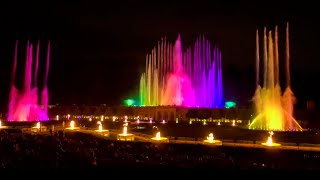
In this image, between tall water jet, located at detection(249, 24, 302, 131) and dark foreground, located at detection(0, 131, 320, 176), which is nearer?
dark foreground, located at detection(0, 131, 320, 176)

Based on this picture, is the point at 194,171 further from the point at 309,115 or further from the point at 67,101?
the point at 67,101

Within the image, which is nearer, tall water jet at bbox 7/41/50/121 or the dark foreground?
the dark foreground

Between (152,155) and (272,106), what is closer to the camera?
(152,155)

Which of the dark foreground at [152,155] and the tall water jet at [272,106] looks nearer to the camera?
the dark foreground at [152,155]

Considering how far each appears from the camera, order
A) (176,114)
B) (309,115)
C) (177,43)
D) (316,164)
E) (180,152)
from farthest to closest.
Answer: (177,43) < (176,114) < (309,115) < (180,152) < (316,164)

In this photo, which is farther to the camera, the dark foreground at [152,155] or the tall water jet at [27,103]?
the tall water jet at [27,103]

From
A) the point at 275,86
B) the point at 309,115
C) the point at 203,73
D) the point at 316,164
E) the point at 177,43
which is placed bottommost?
the point at 316,164

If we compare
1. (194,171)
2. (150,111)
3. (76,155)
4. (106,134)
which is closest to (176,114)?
(150,111)

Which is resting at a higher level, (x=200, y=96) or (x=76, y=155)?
(x=200, y=96)

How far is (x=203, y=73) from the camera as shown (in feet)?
218

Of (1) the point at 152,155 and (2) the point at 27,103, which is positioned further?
(2) the point at 27,103

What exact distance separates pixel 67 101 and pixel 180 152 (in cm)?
6631

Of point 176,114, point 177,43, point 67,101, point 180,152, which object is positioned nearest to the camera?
point 180,152

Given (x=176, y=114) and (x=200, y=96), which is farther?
(x=200, y=96)
